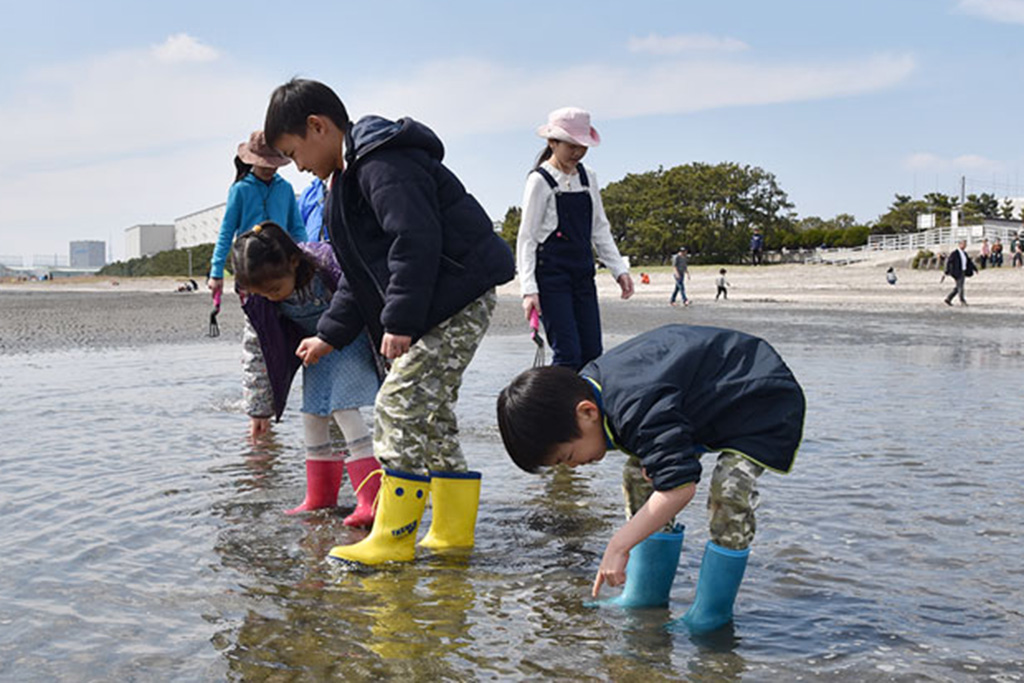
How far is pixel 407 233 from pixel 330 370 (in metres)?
1.02

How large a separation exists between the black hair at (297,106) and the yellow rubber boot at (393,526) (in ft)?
4.36

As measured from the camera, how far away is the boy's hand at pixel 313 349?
3.88m

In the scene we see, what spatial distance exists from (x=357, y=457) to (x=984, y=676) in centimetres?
250

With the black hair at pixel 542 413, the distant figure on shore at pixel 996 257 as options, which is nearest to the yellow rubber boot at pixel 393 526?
the black hair at pixel 542 413

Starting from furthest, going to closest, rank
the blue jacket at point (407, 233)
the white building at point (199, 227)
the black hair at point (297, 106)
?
the white building at point (199, 227), the black hair at point (297, 106), the blue jacket at point (407, 233)

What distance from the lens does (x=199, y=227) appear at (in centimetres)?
12281

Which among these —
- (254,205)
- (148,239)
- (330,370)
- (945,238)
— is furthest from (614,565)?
(148,239)

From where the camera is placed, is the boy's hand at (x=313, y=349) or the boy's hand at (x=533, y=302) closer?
the boy's hand at (x=313, y=349)

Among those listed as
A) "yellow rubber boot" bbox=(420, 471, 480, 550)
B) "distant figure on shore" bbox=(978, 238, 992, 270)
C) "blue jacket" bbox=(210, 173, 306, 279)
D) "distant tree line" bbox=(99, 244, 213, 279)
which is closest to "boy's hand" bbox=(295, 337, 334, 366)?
"yellow rubber boot" bbox=(420, 471, 480, 550)

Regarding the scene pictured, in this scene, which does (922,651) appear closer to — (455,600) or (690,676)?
(690,676)

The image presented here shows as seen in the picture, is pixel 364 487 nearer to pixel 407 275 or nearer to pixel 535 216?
pixel 407 275

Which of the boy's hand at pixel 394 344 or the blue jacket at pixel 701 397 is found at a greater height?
the boy's hand at pixel 394 344

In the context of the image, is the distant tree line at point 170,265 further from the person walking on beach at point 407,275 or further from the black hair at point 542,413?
the black hair at point 542,413

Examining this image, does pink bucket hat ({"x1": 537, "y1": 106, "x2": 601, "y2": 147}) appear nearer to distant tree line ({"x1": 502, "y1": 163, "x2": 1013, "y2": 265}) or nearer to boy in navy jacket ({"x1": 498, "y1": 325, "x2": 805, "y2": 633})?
boy in navy jacket ({"x1": 498, "y1": 325, "x2": 805, "y2": 633})
